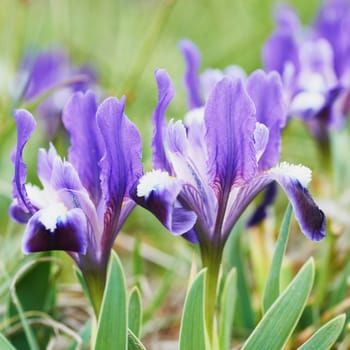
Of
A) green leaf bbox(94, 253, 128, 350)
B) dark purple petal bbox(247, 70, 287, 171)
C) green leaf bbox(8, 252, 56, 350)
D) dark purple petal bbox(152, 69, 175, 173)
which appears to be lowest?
green leaf bbox(8, 252, 56, 350)

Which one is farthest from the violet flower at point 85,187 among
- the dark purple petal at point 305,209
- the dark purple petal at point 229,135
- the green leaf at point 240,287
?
the green leaf at point 240,287

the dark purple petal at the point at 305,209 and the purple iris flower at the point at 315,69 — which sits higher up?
the purple iris flower at the point at 315,69

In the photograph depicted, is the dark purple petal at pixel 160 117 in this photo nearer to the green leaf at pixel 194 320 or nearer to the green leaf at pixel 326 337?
the green leaf at pixel 194 320

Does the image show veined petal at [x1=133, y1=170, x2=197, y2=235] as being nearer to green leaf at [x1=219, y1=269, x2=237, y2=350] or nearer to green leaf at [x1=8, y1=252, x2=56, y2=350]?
green leaf at [x1=219, y1=269, x2=237, y2=350]

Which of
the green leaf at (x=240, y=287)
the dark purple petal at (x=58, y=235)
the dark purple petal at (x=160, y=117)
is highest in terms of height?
the dark purple petal at (x=160, y=117)

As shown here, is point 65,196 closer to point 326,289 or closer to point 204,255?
point 204,255

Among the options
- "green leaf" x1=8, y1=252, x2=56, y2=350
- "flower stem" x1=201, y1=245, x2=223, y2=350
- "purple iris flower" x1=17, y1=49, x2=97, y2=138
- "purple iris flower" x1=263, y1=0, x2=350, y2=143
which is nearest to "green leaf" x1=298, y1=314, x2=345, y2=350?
"flower stem" x1=201, y1=245, x2=223, y2=350

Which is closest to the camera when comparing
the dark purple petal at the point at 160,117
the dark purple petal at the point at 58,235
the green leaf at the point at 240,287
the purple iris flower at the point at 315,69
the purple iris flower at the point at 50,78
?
the dark purple petal at the point at 58,235

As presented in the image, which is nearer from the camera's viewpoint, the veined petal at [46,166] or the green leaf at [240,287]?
the veined petal at [46,166]
